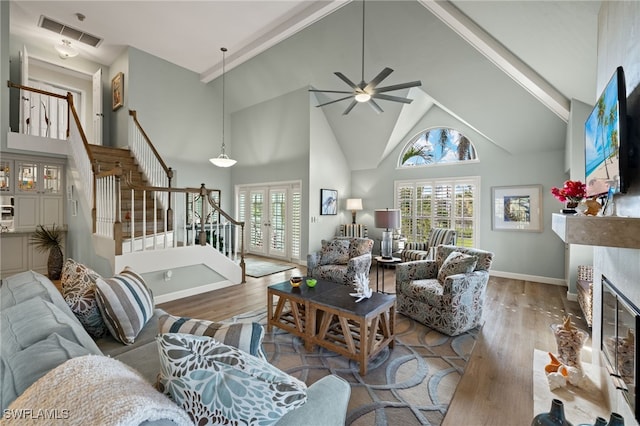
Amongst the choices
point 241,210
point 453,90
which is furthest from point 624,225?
point 241,210

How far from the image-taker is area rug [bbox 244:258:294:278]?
552 centimetres

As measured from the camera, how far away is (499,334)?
3.01 metres

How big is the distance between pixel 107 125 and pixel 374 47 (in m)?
6.01

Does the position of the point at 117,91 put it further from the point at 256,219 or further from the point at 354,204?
the point at 354,204

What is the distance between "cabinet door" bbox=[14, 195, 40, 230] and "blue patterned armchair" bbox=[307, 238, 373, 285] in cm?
505

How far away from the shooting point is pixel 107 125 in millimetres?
6324

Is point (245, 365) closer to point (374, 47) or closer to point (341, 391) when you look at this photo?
point (341, 391)

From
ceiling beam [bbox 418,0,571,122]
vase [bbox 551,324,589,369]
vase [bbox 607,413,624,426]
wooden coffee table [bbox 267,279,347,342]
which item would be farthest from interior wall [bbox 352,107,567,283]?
vase [bbox 607,413,624,426]

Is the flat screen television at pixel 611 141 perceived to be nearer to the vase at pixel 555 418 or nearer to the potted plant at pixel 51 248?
the vase at pixel 555 418

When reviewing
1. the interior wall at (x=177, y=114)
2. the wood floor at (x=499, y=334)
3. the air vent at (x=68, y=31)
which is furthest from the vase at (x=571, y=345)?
the air vent at (x=68, y=31)

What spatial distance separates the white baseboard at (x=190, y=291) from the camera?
3.85 m

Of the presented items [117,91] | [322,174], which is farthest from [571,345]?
[117,91]

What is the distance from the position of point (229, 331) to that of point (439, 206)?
579 centimetres

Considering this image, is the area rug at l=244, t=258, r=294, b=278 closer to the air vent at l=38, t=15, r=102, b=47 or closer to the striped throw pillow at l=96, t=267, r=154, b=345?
the striped throw pillow at l=96, t=267, r=154, b=345
